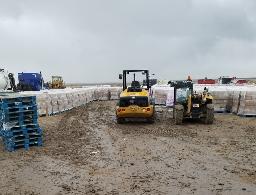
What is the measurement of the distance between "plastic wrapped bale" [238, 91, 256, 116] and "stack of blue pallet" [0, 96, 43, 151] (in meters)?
12.7

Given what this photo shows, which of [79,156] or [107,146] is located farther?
[107,146]

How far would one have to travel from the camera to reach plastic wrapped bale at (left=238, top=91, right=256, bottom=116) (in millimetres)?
22625

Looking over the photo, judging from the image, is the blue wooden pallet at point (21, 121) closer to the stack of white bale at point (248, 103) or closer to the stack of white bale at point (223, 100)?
the stack of white bale at point (248, 103)

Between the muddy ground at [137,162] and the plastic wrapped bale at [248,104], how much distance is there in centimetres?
444

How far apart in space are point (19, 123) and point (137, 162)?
189 inches

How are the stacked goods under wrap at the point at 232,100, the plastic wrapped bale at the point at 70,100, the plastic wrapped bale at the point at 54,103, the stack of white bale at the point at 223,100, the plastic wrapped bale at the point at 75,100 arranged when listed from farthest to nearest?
the plastic wrapped bale at the point at 75,100, the plastic wrapped bale at the point at 70,100, the plastic wrapped bale at the point at 54,103, the stack of white bale at the point at 223,100, the stacked goods under wrap at the point at 232,100

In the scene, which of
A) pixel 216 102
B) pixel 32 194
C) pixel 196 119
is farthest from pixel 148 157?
pixel 216 102

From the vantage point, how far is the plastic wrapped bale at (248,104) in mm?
22625

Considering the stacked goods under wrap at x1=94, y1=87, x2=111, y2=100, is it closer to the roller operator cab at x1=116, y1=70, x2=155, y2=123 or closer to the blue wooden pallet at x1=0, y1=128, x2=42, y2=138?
the roller operator cab at x1=116, y1=70, x2=155, y2=123

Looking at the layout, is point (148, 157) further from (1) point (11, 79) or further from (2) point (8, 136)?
(1) point (11, 79)

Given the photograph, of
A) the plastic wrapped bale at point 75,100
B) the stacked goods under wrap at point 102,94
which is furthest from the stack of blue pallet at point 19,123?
the stacked goods under wrap at point 102,94

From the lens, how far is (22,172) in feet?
35.8

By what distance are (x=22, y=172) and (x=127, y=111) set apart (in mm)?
9139

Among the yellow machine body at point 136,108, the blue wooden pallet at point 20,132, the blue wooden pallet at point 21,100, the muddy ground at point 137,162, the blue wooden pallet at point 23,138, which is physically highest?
the blue wooden pallet at point 21,100
